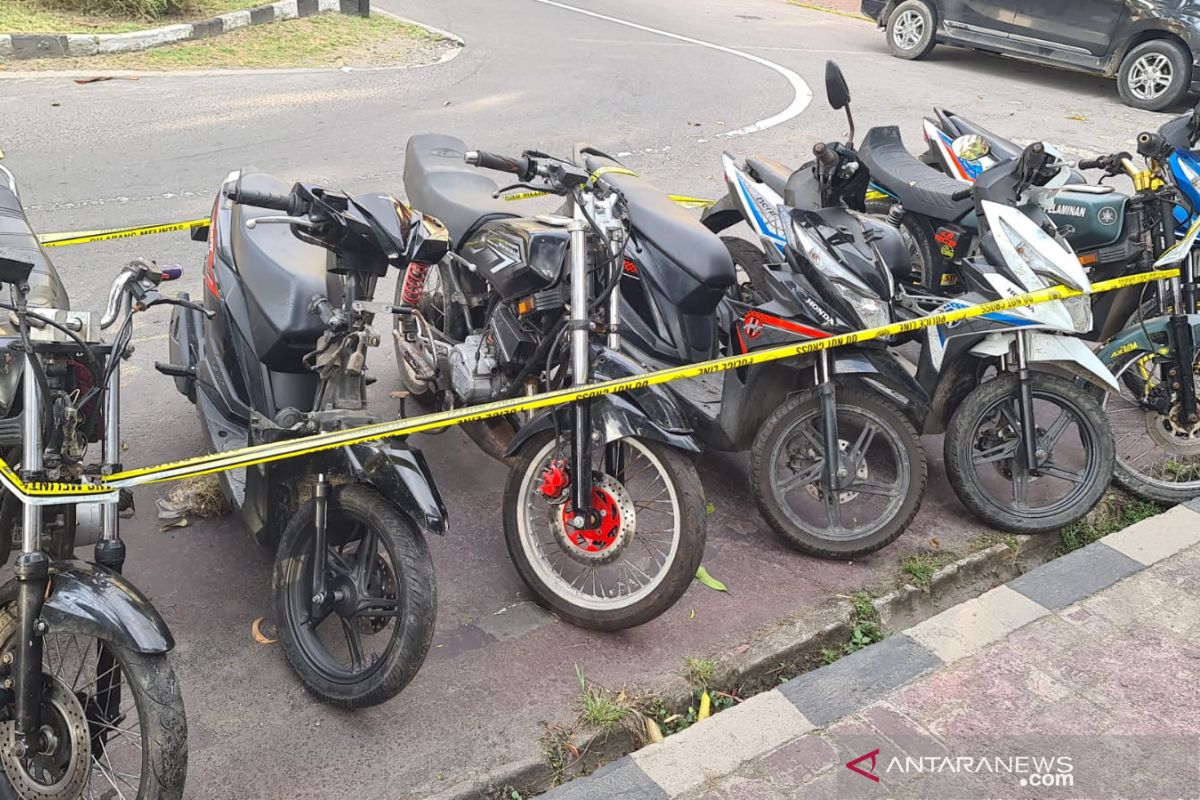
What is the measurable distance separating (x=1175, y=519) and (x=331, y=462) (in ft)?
10.6

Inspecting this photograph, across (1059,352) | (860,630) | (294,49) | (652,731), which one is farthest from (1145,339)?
(294,49)

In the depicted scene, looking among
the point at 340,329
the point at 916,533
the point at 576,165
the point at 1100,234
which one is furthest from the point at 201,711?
the point at 1100,234

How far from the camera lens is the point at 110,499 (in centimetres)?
266

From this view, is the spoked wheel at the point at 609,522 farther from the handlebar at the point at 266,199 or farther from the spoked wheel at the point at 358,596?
the handlebar at the point at 266,199

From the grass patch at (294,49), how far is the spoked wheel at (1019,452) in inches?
329

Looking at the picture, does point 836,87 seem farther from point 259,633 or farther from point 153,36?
point 153,36

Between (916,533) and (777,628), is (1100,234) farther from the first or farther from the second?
(777,628)

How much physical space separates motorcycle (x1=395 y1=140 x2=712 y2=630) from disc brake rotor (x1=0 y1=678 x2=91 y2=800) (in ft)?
4.60

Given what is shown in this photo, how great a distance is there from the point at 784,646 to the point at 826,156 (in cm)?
182

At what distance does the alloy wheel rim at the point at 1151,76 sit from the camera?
10.7m

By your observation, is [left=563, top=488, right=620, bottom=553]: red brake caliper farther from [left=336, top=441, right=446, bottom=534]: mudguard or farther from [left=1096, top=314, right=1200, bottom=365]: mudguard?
[left=1096, top=314, right=1200, bottom=365]: mudguard

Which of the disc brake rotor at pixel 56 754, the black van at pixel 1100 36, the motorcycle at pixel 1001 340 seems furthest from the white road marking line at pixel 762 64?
the disc brake rotor at pixel 56 754

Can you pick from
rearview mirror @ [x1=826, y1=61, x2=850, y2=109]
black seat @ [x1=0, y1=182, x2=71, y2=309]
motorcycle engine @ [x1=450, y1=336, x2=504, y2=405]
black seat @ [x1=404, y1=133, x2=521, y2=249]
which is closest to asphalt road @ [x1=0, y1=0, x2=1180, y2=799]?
motorcycle engine @ [x1=450, y1=336, x2=504, y2=405]

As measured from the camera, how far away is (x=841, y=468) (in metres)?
3.73
